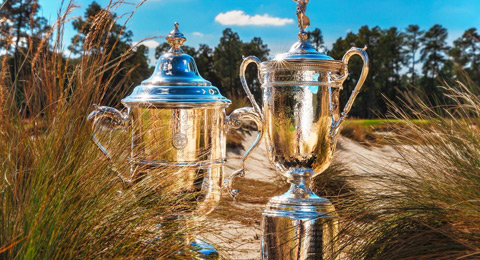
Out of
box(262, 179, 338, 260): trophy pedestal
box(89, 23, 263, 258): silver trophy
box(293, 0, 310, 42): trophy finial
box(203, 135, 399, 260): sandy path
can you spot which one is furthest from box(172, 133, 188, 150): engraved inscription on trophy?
box(293, 0, 310, 42): trophy finial

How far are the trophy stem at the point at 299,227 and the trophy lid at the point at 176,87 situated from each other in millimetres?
768

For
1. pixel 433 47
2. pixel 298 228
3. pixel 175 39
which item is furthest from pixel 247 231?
pixel 433 47

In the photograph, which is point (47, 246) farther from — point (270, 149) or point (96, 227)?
point (270, 149)

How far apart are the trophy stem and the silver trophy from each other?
1.48ft

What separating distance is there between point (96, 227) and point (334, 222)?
54.4 inches

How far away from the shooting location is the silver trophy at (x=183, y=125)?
9.64 feet

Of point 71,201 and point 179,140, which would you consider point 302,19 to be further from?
point 71,201

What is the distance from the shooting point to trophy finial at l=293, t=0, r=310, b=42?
3.06m

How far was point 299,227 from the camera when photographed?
8.93 ft

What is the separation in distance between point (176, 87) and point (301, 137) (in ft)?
2.88

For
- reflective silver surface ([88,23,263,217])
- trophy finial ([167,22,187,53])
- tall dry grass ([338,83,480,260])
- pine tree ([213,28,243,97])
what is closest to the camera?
tall dry grass ([338,83,480,260])

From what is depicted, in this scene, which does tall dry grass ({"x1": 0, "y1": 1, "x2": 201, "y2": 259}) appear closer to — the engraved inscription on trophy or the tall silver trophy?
the engraved inscription on trophy

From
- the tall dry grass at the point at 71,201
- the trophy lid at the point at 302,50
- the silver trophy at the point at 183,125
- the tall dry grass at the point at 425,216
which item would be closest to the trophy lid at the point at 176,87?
the silver trophy at the point at 183,125

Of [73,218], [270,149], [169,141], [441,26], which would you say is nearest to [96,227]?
[73,218]
